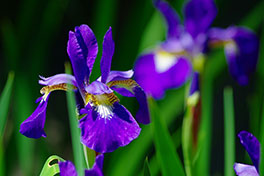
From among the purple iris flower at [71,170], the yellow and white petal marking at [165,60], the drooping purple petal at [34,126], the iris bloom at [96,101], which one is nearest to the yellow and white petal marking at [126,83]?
the iris bloom at [96,101]

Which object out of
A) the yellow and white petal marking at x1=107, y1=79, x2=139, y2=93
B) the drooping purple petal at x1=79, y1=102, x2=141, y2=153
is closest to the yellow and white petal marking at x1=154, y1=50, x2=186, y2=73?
the yellow and white petal marking at x1=107, y1=79, x2=139, y2=93

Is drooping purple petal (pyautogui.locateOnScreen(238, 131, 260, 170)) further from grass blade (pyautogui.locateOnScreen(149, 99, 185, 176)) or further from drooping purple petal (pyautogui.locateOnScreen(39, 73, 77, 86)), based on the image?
drooping purple petal (pyautogui.locateOnScreen(39, 73, 77, 86))

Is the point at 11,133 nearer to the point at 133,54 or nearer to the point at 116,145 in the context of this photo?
the point at 133,54

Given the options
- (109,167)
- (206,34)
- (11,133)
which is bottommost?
(109,167)

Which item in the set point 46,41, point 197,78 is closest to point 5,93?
point 197,78

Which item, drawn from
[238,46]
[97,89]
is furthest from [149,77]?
[97,89]

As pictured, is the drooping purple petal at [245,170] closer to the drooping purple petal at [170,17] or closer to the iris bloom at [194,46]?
the iris bloom at [194,46]
